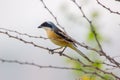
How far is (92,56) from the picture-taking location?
3.78 meters

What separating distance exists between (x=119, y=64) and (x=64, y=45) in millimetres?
2161

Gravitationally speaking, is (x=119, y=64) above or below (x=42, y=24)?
below

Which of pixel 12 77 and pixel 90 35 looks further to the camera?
pixel 12 77

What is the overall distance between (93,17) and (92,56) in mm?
311

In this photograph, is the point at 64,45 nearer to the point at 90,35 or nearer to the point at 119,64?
the point at 90,35

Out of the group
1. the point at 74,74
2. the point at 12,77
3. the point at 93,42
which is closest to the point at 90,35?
the point at 93,42

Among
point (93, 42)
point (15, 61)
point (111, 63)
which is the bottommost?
point (15, 61)

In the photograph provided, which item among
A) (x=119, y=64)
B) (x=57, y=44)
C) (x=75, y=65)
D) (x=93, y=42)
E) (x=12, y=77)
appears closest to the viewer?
(x=119, y=64)

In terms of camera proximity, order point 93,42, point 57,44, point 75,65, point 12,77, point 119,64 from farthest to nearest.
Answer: point 12,77, point 57,44, point 93,42, point 75,65, point 119,64

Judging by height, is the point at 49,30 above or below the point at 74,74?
above

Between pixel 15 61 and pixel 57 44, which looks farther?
pixel 57 44

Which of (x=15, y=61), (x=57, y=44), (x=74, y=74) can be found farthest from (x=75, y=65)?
(x=57, y=44)

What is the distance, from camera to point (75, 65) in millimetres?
3525

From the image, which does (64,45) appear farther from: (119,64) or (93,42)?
(119,64)
